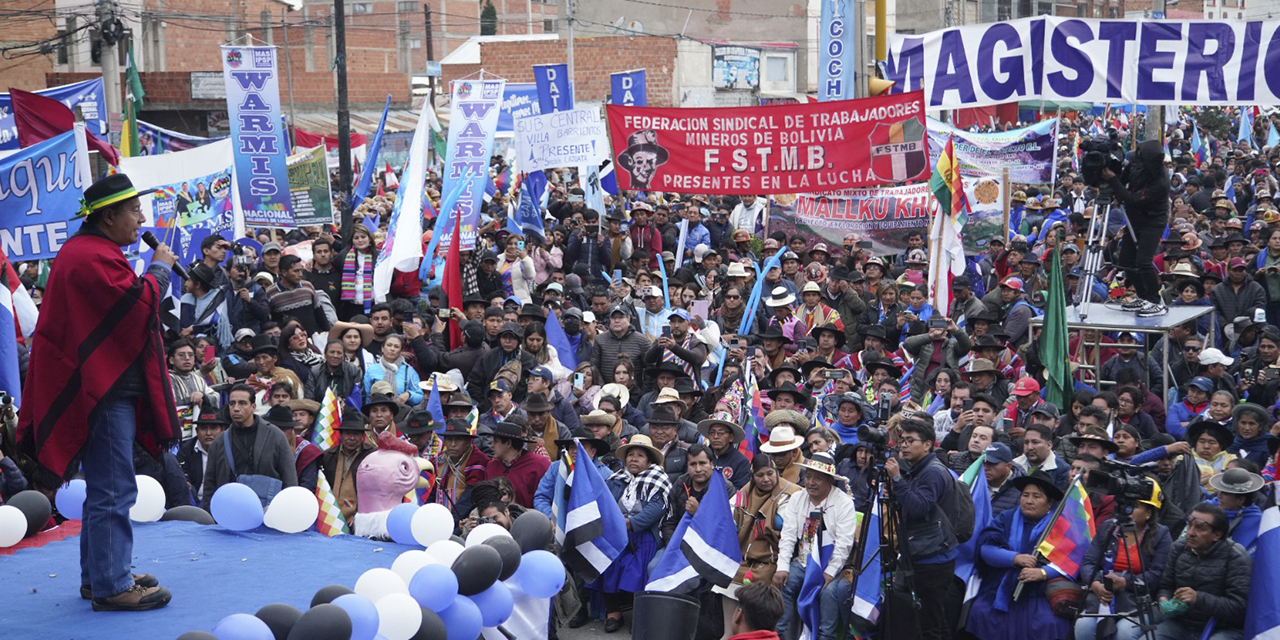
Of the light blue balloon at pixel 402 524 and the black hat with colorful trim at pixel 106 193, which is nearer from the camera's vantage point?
the black hat with colorful trim at pixel 106 193

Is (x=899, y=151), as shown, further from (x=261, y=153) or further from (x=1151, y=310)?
(x=261, y=153)

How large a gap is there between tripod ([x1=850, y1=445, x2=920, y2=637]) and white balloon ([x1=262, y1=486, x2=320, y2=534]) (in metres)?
2.94

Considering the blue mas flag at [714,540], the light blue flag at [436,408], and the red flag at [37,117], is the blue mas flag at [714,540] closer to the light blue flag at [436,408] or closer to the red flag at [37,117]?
the light blue flag at [436,408]

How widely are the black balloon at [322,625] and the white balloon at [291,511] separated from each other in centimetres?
225

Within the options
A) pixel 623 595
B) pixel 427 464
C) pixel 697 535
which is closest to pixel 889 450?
pixel 697 535

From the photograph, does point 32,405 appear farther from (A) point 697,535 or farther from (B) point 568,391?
(B) point 568,391

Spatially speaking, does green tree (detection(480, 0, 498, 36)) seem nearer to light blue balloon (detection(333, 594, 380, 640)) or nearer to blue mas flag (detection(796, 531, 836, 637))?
blue mas flag (detection(796, 531, 836, 637))

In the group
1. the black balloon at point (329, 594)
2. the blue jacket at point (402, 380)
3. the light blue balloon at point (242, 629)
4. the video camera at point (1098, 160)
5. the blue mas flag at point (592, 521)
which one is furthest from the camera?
the blue jacket at point (402, 380)

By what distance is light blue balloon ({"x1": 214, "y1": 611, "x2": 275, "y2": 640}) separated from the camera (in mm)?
4707

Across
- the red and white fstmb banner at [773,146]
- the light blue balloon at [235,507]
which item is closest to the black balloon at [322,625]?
the light blue balloon at [235,507]

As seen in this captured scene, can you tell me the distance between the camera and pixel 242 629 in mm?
4738

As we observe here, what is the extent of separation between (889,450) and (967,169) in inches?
418

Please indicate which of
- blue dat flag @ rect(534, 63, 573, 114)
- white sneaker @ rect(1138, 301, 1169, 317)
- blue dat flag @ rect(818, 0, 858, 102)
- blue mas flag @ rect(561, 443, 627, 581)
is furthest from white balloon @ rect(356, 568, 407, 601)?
blue dat flag @ rect(534, 63, 573, 114)

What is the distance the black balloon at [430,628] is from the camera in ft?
18.5
